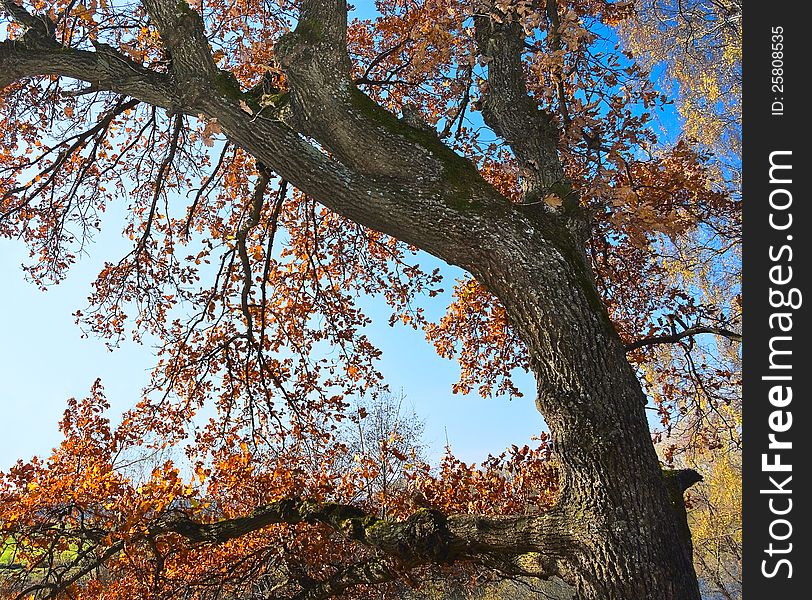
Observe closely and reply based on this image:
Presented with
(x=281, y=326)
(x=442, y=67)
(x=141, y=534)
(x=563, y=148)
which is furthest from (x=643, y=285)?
(x=141, y=534)

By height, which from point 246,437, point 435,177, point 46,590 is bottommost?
point 46,590

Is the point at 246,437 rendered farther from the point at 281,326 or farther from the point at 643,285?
the point at 643,285

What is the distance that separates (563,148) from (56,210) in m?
5.91

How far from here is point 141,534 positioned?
402cm

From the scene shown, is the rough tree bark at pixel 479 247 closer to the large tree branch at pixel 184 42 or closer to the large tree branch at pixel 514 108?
the large tree branch at pixel 184 42

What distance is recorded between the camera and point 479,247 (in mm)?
3305

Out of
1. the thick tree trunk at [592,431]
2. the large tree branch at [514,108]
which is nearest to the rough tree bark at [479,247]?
the thick tree trunk at [592,431]

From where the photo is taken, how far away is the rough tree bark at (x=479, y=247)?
296 centimetres

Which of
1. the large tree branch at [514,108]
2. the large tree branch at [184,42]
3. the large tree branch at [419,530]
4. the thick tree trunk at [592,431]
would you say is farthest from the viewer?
the large tree branch at [514,108]

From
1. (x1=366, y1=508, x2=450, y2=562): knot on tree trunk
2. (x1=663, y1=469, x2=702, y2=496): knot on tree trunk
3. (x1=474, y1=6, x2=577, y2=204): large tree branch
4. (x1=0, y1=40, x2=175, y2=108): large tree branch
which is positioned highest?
(x1=474, y1=6, x2=577, y2=204): large tree branch

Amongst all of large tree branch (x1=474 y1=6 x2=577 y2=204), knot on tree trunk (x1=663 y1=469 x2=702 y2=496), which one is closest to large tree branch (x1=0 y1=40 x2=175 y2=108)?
large tree branch (x1=474 y1=6 x2=577 y2=204)

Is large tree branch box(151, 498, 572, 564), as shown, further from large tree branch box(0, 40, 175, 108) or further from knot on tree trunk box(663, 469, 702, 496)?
large tree branch box(0, 40, 175, 108)

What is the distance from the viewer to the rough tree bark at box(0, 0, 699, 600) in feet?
9.70
